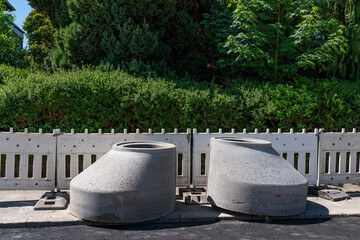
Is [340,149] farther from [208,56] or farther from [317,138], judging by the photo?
[208,56]

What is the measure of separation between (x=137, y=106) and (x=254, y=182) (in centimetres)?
354

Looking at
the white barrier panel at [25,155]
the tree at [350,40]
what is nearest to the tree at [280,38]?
the tree at [350,40]

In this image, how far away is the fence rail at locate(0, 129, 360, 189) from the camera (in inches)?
209

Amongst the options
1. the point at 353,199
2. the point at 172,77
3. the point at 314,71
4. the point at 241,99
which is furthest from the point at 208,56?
the point at 353,199

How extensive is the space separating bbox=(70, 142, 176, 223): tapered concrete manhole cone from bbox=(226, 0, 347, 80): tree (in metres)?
5.63

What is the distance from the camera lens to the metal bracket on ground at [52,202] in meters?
4.67

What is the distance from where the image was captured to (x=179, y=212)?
4.64 meters

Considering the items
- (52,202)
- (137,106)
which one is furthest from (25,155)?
(137,106)

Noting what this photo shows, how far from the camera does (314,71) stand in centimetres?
1129

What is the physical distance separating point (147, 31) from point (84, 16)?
2186 millimetres

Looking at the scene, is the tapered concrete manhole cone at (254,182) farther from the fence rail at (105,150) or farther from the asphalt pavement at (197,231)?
the fence rail at (105,150)

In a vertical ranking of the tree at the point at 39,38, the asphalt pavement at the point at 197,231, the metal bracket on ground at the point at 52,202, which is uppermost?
the tree at the point at 39,38

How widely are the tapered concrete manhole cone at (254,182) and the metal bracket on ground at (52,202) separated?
242 cm

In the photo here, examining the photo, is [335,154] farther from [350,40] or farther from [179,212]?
[350,40]
